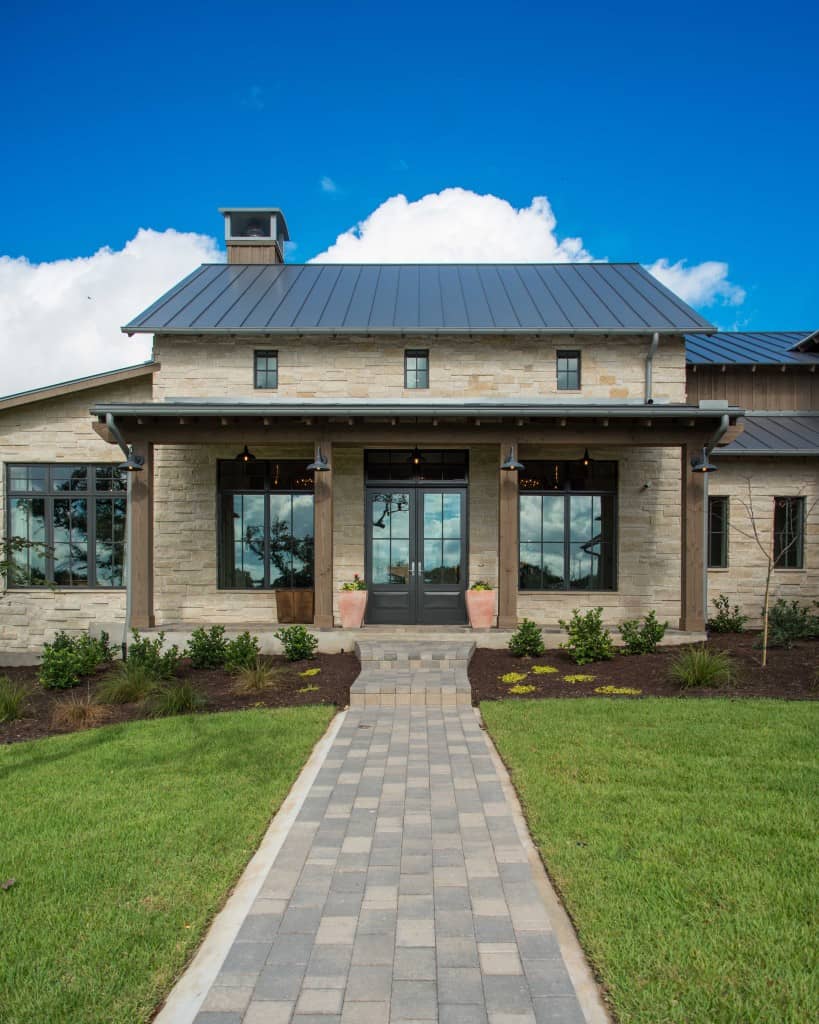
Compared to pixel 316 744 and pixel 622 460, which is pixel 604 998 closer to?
pixel 316 744

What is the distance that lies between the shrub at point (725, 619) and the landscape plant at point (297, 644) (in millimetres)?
7557

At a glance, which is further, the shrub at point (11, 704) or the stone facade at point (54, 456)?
the stone facade at point (54, 456)

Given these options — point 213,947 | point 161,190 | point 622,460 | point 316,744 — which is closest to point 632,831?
point 213,947

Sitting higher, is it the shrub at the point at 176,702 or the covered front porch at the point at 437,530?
the covered front porch at the point at 437,530

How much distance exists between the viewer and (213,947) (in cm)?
279

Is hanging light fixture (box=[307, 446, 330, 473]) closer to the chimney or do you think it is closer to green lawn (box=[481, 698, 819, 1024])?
green lawn (box=[481, 698, 819, 1024])

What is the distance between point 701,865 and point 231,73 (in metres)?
16.8

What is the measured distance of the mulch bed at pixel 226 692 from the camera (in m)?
7.12

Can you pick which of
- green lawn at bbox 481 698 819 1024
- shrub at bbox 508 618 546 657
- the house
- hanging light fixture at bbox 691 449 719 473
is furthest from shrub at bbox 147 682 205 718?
hanging light fixture at bbox 691 449 719 473

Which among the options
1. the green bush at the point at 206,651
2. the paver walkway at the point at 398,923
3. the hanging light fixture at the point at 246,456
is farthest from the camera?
the hanging light fixture at the point at 246,456

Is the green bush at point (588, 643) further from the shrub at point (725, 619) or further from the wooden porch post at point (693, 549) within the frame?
the shrub at point (725, 619)

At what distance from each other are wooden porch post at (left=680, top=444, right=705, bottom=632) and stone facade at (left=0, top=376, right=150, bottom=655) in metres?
10.4

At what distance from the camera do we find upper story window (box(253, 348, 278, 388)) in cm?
1263

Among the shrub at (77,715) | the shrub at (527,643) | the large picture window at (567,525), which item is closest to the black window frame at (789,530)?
the large picture window at (567,525)
